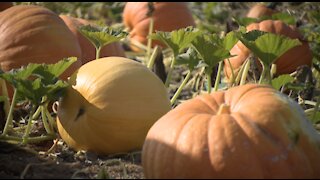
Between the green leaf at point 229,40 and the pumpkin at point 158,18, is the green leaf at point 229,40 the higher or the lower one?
the higher one

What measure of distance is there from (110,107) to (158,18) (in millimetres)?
2652

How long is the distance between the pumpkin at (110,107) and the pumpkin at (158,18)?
8.08ft

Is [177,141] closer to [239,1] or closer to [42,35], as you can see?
[42,35]

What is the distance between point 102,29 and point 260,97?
0.96 meters

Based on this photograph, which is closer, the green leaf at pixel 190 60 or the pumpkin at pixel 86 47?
the green leaf at pixel 190 60

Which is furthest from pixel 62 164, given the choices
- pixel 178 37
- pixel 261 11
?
pixel 261 11

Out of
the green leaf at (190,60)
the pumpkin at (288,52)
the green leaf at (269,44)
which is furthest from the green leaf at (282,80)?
the pumpkin at (288,52)

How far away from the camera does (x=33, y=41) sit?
343 cm

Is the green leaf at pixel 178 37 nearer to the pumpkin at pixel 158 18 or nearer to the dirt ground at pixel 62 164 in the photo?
the dirt ground at pixel 62 164

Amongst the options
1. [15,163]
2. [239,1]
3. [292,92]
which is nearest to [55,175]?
[15,163]

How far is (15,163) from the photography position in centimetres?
262

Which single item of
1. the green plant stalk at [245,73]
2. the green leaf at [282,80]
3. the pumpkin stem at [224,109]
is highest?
the pumpkin stem at [224,109]

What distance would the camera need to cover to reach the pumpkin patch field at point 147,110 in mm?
2197

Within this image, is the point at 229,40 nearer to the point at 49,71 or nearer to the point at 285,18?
the point at 49,71
